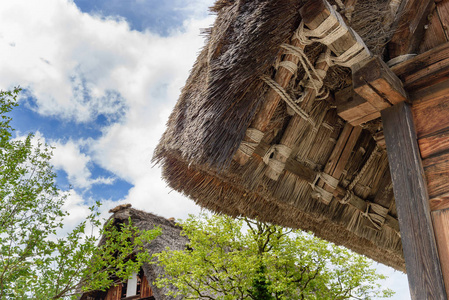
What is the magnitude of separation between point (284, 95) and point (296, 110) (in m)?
0.20

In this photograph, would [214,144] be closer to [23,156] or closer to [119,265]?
[119,265]

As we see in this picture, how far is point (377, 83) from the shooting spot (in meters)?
1.78

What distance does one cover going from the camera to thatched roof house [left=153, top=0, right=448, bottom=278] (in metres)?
1.96

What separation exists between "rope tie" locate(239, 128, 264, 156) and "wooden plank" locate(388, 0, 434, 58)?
3.30 ft

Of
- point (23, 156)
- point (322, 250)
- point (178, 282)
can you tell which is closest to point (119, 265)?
point (23, 156)

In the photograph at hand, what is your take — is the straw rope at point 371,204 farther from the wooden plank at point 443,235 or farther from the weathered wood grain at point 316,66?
the wooden plank at point 443,235

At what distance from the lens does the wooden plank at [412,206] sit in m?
1.47

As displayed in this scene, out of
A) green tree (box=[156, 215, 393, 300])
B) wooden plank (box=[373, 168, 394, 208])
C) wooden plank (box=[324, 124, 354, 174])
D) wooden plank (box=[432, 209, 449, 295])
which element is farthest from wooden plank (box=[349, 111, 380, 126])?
green tree (box=[156, 215, 393, 300])

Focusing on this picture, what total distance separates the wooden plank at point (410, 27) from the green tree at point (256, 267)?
5080 millimetres

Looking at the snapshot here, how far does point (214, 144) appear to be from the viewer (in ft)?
6.73

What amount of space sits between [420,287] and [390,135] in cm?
73

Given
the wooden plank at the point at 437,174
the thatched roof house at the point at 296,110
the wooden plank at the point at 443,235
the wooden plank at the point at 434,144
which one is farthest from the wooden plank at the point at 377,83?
the wooden plank at the point at 443,235

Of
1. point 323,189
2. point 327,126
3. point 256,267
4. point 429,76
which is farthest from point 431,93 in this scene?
point 256,267

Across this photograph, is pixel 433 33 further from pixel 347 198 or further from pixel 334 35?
pixel 347 198
